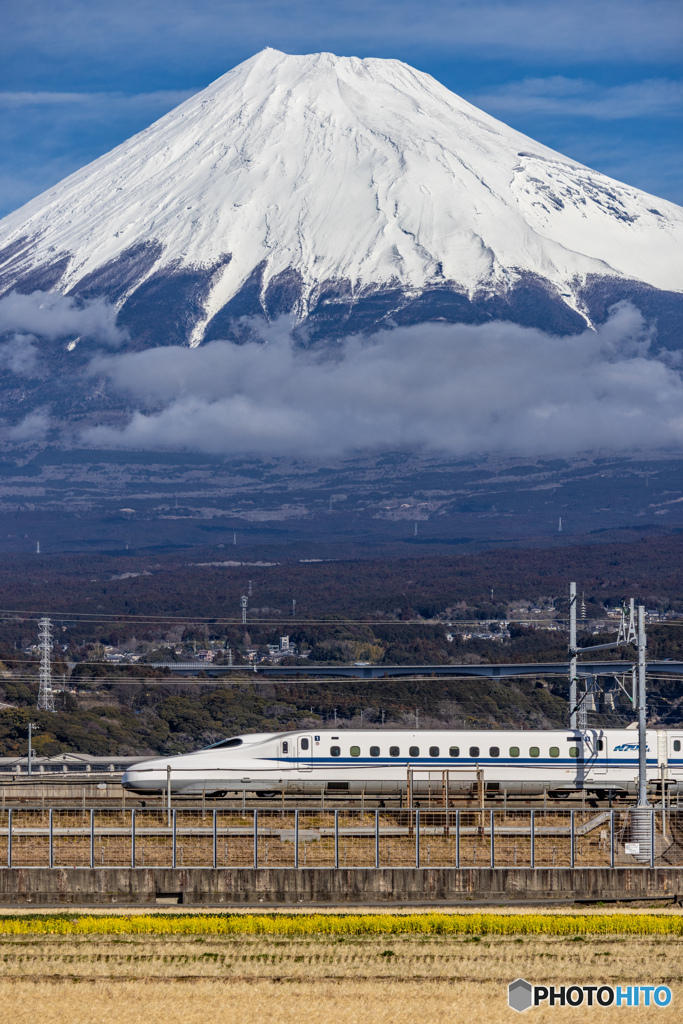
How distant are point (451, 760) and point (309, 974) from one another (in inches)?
914

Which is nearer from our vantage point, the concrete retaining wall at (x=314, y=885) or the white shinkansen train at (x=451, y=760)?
the concrete retaining wall at (x=314, y=885)

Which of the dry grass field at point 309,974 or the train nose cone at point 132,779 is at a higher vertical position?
the train nose cone at point 132,779

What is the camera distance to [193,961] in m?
29.8

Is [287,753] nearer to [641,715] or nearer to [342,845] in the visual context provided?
[342,845]

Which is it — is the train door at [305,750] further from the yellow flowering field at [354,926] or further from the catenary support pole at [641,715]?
the yellow flowering field at [354,926]

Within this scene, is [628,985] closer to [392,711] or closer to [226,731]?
[226,731]

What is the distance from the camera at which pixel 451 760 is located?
51781 millimetres

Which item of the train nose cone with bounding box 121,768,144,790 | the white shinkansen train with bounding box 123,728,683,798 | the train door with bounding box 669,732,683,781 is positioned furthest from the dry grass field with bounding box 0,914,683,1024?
the train door with bounding box 669,732,683,781

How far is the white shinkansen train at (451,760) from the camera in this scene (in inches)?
1996

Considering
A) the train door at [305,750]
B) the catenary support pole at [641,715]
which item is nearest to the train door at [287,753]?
the train door at [305,750]

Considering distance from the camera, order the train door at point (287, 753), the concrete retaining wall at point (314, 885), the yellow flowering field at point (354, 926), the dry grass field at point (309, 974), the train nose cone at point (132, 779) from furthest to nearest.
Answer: the train door at point (287, 753), the train nose cone at point (132, 779), the concrete retaining wall at point (314, 885), the yellow flowering field at point (354, 926), the dry grass field at point (309, 974)

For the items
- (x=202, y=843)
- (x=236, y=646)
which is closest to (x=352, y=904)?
(x=202, y=843)

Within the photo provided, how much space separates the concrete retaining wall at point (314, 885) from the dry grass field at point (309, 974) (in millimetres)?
4320

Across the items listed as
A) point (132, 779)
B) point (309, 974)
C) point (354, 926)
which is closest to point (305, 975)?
point (309, 974)
